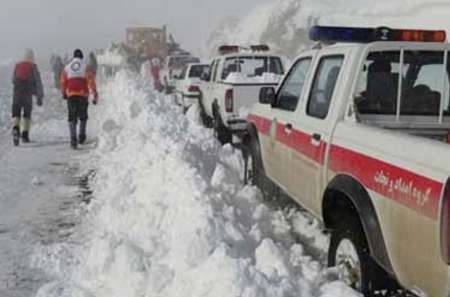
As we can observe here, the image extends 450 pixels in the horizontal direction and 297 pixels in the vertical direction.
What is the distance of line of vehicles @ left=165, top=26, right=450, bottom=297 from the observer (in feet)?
12.9

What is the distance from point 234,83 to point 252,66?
249 cm

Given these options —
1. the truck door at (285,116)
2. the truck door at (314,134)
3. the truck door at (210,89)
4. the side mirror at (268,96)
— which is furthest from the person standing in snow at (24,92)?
the truck door at (314,134)

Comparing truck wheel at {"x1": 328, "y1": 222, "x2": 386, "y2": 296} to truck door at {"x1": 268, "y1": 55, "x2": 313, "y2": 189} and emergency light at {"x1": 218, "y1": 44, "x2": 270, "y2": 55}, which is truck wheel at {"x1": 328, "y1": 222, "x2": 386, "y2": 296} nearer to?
truck door at {"x1": 268, "y1": 55, "x2": 313, "y2": 189}

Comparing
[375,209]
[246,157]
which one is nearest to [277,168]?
[246,157]

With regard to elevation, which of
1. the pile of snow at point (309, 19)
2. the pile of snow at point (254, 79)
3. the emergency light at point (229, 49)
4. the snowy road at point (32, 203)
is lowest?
the snowy road at point (32, 203)

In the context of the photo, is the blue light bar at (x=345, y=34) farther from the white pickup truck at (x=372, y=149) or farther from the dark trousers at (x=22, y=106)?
the dark trousers at (x=22, y=106)

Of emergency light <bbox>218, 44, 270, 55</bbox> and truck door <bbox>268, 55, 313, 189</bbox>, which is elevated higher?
emergency light <bbox>218, 44, 270, 55</bbox>

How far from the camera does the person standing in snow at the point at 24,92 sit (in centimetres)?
1461

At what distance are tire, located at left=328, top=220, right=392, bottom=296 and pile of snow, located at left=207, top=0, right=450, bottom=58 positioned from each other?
116 feet

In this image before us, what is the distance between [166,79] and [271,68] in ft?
67.5

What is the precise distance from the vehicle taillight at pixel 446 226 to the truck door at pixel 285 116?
299 cm

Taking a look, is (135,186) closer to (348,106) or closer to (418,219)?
(348,106)

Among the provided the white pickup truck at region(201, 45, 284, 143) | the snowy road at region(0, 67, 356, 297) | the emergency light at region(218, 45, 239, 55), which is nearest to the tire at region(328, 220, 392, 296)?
the snowy road at region(0, 67, 356, 297)

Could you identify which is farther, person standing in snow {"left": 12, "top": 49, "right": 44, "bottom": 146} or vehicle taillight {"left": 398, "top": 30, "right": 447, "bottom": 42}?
person standing in snow {"left": 12, "top": 49, "right": 44, "bottom": 146}
